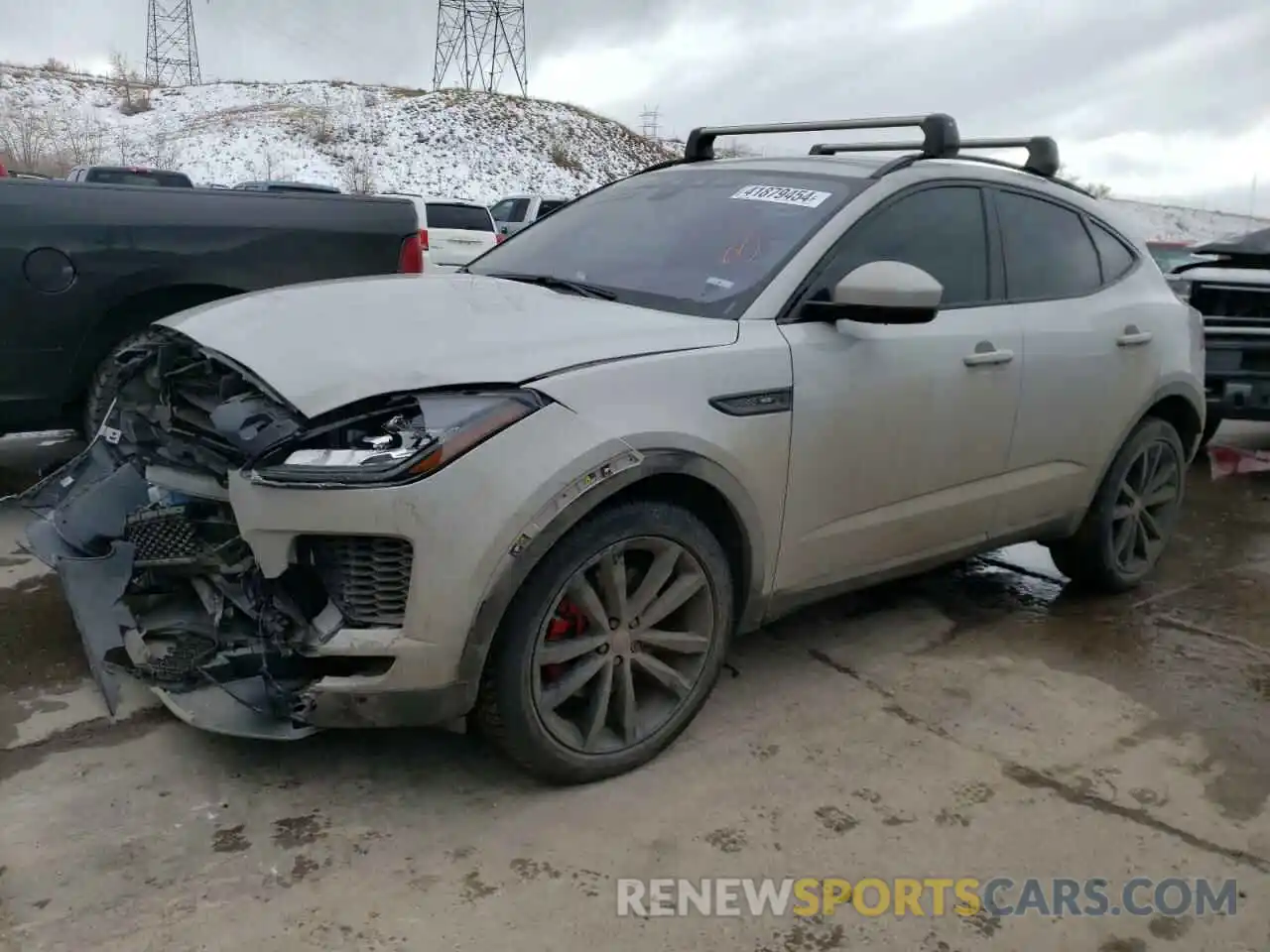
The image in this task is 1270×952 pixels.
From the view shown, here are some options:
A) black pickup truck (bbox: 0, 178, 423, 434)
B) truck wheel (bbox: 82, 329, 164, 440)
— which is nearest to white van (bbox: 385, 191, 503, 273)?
black pickup truck (bbox: 0, 178, 423, 434)

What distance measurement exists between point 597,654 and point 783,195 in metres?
1.69

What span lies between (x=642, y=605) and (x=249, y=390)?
1165 millimetres

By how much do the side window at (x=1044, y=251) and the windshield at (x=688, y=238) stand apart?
77 cm

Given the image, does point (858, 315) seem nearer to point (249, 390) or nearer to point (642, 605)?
point (642, 605)

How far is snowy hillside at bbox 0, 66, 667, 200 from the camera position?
108ft

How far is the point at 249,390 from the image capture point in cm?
266

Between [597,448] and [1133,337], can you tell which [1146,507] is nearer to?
[1133,337]

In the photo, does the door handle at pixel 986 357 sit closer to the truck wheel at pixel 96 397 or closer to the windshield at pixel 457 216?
the truck wheel at pixel 96 397

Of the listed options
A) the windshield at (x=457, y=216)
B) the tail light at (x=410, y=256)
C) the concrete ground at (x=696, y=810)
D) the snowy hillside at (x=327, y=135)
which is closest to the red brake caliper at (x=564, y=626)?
the concrete ground at (x=696, y=810)

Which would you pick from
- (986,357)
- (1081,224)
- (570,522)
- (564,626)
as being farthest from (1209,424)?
(570,522)

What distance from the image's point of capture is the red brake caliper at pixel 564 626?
106 inches

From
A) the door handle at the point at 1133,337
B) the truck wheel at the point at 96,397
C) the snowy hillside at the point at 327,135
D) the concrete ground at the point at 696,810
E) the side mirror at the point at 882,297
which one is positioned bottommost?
the concrete ground at the point at 696,810

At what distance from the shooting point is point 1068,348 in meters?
3.87

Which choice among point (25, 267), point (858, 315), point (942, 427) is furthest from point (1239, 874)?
point (25, 267)
